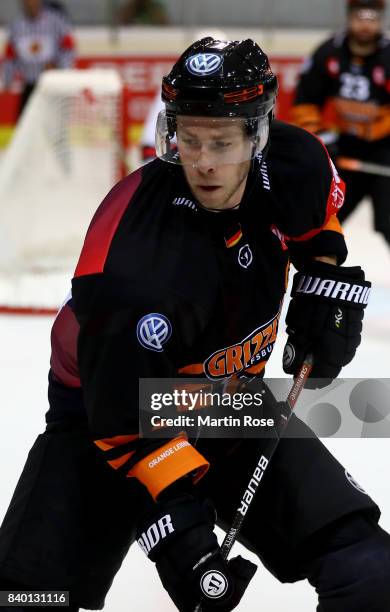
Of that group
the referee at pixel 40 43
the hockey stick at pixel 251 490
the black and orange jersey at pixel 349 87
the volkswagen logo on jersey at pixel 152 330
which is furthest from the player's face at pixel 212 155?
the referee at pixel 40 43

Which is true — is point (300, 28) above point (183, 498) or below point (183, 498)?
below

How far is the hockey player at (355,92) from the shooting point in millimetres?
4574

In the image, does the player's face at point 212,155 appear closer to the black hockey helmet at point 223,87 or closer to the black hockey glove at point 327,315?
the black hockey helmet at point 223,87

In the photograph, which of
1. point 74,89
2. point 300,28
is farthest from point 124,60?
point 74,89

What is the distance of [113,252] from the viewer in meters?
1.75

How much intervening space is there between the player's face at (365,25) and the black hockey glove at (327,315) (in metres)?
2.67

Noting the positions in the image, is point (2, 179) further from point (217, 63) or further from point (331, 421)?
point (217, 63)

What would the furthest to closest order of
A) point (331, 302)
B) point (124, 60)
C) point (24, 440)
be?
point (124, 60), point (24, 440), point (331, 302)

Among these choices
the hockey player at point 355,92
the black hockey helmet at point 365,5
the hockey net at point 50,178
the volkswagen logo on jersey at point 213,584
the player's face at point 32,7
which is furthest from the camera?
the player's face at point 32,7

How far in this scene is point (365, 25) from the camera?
14.9ft

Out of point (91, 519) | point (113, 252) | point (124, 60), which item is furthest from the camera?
point (124, 60)

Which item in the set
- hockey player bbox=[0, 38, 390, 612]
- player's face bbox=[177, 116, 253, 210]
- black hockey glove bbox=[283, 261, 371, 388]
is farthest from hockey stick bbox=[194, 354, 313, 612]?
player's face bbox=[177, 116, 253, 210]

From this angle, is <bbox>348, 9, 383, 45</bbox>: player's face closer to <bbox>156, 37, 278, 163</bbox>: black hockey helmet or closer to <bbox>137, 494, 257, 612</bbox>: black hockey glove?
<bbox>156, 37, 278, 163</bbox>: black hockey helmet

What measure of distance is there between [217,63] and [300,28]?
737 cm
